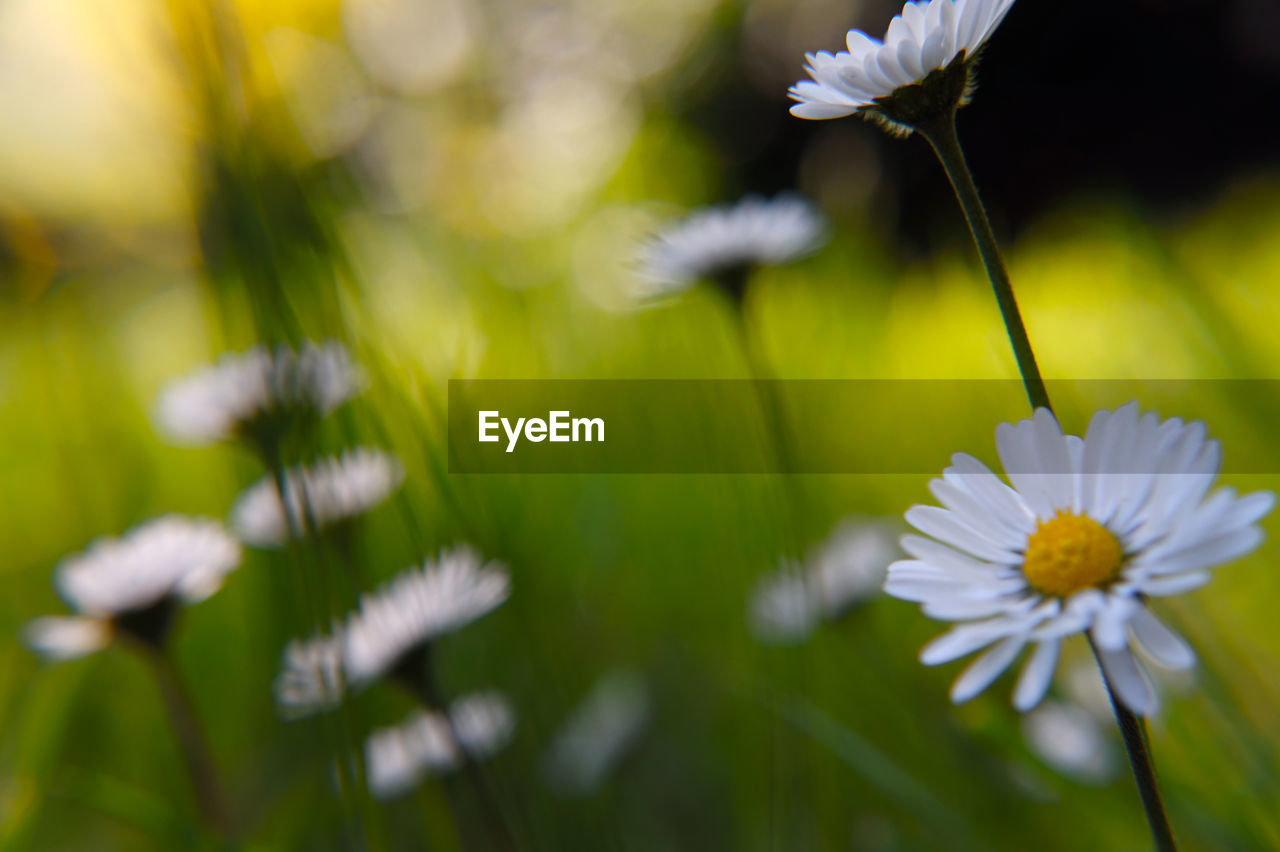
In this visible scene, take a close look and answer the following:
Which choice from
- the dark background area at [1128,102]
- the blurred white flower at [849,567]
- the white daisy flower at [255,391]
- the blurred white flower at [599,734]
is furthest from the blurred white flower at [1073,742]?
the dark background area at [1128,102]

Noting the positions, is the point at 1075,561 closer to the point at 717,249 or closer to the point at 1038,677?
the point at 1038,677

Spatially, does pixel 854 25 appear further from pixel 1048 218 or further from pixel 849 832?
pixel 849 832

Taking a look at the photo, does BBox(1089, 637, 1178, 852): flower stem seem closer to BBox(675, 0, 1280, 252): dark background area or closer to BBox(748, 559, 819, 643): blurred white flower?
BBox(748, 559, 819, 643): blurred white flower

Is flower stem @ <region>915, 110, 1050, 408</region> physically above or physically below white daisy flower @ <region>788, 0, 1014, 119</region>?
below

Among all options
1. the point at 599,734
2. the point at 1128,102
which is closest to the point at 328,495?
the point at 599,734

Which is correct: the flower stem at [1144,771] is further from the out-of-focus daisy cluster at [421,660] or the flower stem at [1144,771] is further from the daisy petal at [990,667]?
the out-of-focus daisy cluster at [421,660]

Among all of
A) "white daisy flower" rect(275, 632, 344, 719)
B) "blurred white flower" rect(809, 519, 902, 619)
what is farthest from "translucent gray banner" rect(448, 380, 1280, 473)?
"white daisy flower" rect(275, 632, 344, 719)

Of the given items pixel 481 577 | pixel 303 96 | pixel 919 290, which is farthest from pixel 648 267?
pixel 919 290
